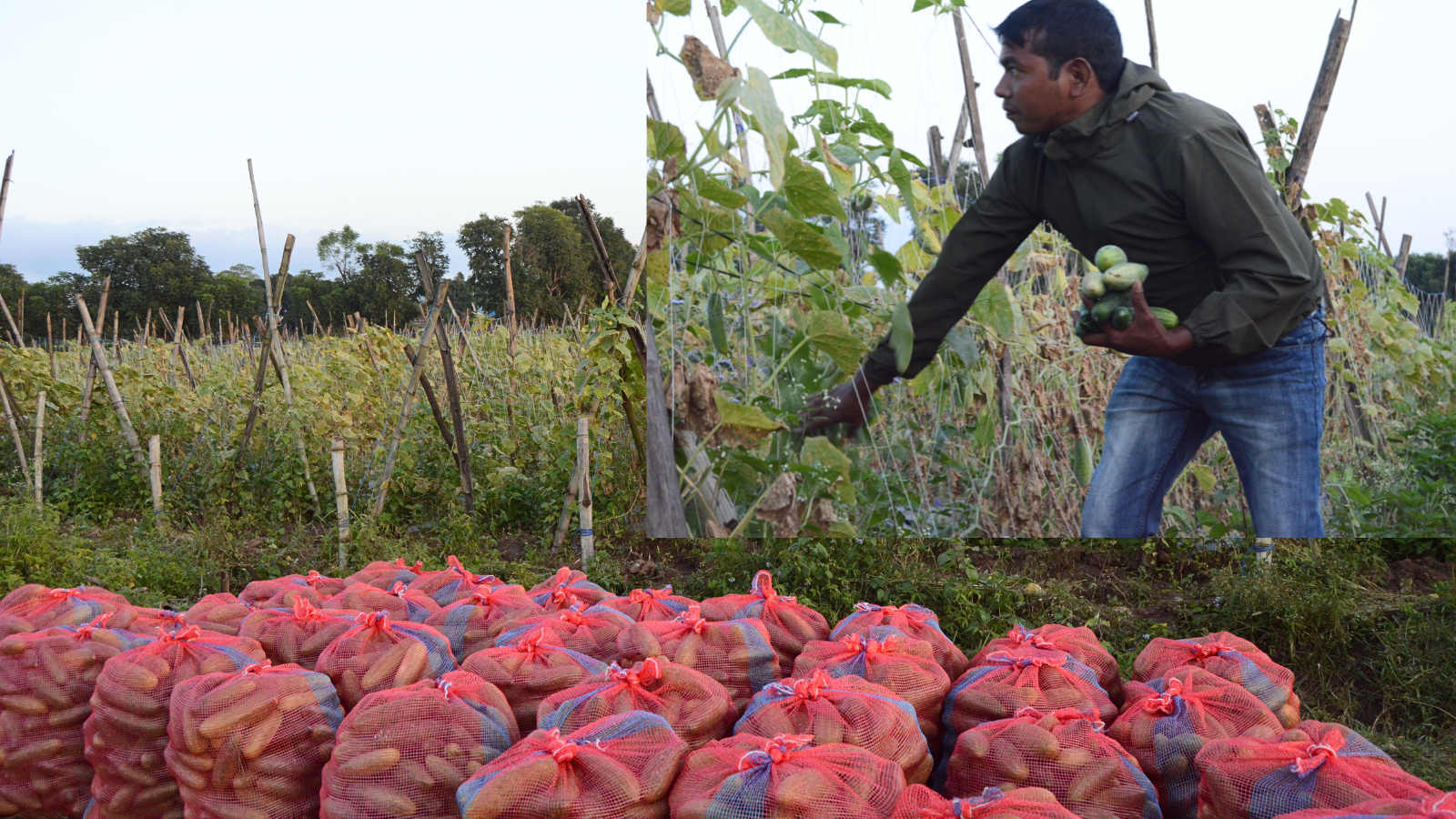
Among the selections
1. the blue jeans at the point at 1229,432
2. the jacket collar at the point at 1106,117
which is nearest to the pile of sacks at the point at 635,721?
Result: the blue jeans at the point at 1229,432

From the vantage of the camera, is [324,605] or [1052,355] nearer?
[324,605]

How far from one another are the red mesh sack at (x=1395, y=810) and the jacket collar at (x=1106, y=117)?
220 cm

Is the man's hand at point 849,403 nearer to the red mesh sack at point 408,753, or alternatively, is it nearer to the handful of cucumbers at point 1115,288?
the handful of cucumbers at point 1115,288

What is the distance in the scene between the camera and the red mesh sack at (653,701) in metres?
1.63

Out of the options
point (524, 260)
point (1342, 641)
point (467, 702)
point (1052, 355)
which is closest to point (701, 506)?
point (1052, 355)

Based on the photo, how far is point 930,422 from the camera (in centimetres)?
339

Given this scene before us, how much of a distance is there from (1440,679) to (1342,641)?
0.28 m

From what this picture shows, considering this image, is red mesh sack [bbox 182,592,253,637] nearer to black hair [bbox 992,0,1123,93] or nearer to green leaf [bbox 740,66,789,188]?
green leaf [bbox 740,66,789,188]

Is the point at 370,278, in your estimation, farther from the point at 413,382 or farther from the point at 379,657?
the point at 379,657

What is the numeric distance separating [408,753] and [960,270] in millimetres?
2459

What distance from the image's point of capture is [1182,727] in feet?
5.32

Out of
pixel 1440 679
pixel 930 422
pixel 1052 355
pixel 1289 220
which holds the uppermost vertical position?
pixel 1289 220

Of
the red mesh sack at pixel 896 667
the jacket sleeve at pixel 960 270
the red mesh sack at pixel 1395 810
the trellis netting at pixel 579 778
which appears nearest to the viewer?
the red mesh sack at pixel 1395 810

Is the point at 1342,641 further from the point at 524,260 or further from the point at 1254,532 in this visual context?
the point at 524,260
